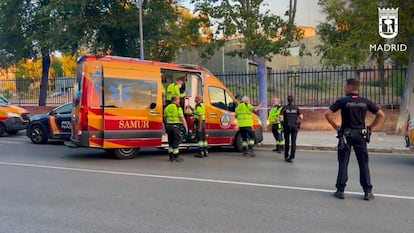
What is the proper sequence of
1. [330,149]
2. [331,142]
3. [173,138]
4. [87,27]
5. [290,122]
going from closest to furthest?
[173,138] → [290,122] → [330,149] → [331,142] → [87,27]

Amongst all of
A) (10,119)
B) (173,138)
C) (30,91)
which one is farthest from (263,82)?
(30,91)

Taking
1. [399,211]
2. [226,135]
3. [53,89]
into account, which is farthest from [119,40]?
[399,211]

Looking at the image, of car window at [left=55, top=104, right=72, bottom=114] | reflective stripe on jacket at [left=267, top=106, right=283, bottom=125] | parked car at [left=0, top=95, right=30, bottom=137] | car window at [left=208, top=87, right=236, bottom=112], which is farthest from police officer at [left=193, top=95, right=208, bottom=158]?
parked car at [left=0, top=95, right=30, bottom=137]

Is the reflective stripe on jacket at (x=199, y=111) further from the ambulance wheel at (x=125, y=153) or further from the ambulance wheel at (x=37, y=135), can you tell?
the ambulance wheel at (x=37, y=135)

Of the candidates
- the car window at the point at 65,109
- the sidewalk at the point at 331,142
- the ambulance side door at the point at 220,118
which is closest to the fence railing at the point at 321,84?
the sidewalk at the point at 331,142

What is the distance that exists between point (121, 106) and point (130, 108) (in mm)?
253

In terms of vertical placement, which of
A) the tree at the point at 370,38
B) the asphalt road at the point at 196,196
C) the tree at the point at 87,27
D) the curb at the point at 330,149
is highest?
the tree at the point at 87,27

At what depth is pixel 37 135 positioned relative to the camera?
15602 millimetres

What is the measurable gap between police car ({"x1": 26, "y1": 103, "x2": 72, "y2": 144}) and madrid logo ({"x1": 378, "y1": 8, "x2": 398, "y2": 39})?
10558 millimetres

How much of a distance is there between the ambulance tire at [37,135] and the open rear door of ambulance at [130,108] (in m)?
4.55

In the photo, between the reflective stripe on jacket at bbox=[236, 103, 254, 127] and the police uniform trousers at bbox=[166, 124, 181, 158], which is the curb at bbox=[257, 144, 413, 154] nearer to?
the reflective stripe on jacket at bbox=[236, 103, 254, 127]

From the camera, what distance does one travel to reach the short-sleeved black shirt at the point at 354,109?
7329 millimetres

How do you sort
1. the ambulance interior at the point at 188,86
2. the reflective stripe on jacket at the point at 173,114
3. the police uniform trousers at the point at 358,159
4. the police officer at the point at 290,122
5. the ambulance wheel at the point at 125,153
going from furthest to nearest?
the ambulance interior at the point at 188,86, the ambulance wheel at the point at 125,153, the police officer at the point at 290,122, the reflective stripe on jacket at the point at 173,114, the police uniform trousers at the point at 358,159

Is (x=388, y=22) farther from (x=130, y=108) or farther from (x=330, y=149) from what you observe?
(x=130, y=108)
